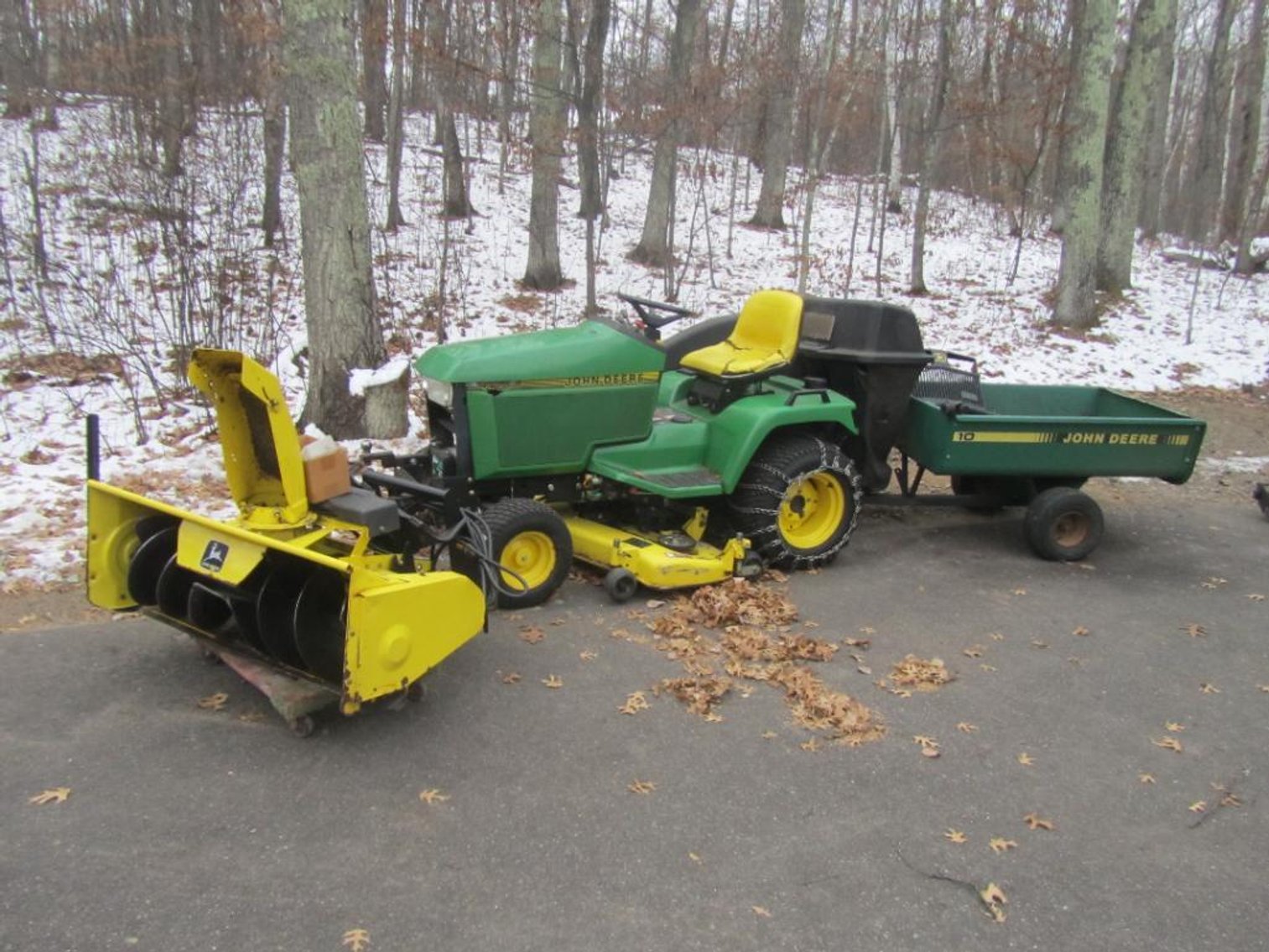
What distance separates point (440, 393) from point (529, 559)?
3.41 feet

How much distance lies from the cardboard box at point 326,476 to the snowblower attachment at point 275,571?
26 millimetres

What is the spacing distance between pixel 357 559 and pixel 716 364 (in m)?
3.02

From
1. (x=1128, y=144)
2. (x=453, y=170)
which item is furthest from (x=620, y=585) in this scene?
(x=1128, y=144)

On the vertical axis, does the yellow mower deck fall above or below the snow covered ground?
below

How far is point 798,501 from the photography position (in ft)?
20.7

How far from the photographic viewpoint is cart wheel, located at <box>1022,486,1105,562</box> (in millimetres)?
6703

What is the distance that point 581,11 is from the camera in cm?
1501

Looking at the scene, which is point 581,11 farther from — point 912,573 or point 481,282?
point 912,573

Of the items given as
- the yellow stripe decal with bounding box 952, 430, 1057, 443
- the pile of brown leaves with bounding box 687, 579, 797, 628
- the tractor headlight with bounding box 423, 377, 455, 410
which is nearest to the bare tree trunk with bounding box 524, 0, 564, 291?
the tractor headlight with bounding box 423, 377, 455, 410

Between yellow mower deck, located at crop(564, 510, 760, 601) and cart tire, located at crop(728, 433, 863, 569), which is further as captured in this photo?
cart tire, located at crop(728, 433, 863, 569)

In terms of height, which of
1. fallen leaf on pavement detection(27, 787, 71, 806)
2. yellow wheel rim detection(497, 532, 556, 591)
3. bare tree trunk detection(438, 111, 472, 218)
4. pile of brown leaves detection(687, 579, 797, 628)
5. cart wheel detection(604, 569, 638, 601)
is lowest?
fallen leaf on pavement detection(27, 787, 71, 806)

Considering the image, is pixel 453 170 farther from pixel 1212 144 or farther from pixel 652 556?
pixel 1212 144

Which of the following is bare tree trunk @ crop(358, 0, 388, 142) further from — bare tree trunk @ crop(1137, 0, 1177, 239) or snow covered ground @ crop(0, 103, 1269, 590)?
bare tree trunk @ crop(1137, 0, 1177, 239)

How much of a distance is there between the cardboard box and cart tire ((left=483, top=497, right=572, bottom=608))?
3.09 ft
